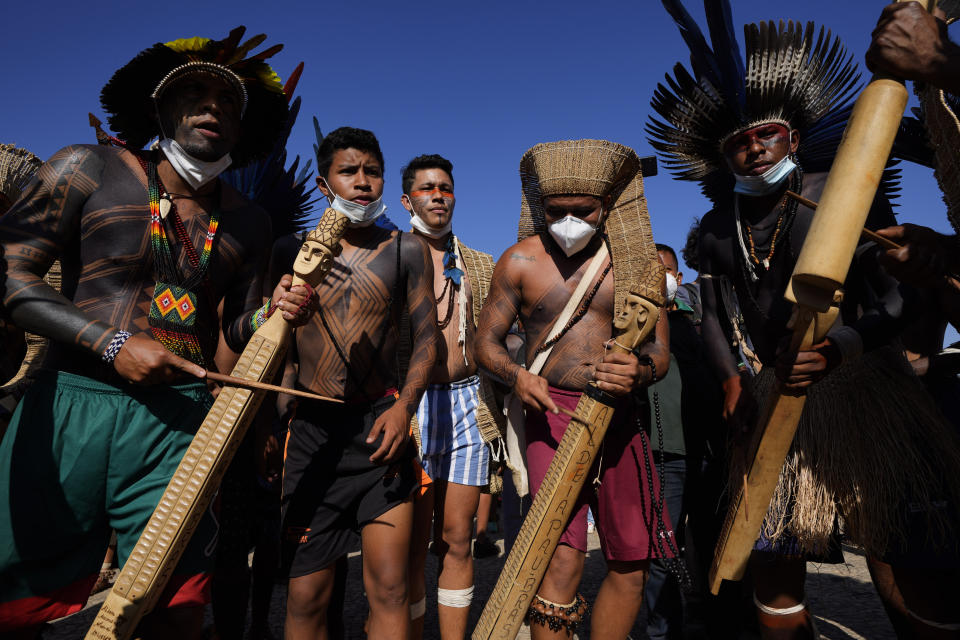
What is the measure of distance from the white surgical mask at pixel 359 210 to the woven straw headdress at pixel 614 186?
893 mm

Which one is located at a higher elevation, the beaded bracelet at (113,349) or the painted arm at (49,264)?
the painted arm at (49,264)

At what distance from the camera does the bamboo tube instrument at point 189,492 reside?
6.41 ft

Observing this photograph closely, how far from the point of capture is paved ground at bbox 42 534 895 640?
4070 millimetres

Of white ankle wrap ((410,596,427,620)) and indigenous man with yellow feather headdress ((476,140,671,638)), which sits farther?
white ankle wrap ((410,596,427,620))

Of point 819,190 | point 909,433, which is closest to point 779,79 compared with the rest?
point 819,190

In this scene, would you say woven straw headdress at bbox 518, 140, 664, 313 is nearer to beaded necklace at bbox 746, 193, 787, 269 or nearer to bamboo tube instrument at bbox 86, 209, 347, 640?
beaded necklace at bbox 746, 193, 787, 269

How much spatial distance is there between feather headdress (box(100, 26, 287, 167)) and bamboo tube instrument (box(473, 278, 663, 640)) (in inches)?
75.9

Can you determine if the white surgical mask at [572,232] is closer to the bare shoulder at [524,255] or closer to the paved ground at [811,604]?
the bare shoulder at [524,255]

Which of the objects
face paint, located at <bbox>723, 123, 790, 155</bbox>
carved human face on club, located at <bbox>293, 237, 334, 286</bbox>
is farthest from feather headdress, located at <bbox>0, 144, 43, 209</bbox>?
face paint, located at <bbox>723, 123, 790, 155</bbox>

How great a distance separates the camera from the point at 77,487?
6.89 feet

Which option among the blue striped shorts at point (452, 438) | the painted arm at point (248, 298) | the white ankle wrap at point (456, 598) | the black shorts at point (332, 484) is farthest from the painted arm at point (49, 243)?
the white ankle wrap at point (456, 598)

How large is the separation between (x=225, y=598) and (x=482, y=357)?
1.92 meters

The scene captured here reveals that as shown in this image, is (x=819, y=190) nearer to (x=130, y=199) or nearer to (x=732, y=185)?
(x=732, y=185)

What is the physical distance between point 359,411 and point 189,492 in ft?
2.98
